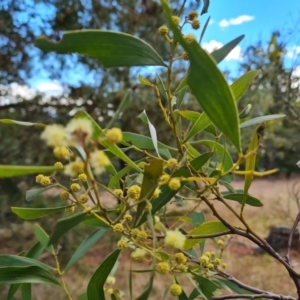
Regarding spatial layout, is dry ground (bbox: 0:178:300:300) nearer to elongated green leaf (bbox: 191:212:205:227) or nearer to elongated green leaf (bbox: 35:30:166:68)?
elongated green leaf (bbox: 191:212:205:227)

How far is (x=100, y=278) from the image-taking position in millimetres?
250

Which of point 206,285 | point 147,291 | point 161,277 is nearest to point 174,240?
point 147,291

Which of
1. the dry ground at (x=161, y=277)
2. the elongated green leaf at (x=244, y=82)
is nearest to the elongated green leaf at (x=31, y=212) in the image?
the elongated green leaf at (x=244, y=82)

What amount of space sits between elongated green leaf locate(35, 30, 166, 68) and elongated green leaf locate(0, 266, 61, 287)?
0.49ft

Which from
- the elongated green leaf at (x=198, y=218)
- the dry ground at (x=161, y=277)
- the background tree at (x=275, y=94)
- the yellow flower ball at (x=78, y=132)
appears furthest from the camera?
the dry ground at (x=161, y=277)

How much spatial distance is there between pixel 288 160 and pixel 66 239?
10.0 feet

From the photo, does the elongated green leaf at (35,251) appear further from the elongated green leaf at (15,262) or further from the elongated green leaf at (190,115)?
the elongated green leaf at (190,115)

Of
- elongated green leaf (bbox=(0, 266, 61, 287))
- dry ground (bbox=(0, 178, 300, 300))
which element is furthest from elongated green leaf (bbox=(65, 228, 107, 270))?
dry ground (bbox=(0, 178, 300, 300))

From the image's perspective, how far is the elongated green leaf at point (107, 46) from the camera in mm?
153

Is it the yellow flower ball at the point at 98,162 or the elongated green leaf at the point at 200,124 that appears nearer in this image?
the yellow flower ball at the point at 98,162

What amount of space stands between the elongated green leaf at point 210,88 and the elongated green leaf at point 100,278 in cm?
12

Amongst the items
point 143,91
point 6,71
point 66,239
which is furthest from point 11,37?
point 66,239

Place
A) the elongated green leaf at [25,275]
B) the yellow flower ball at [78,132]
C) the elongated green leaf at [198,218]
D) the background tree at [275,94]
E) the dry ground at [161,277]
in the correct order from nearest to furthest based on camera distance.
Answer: the yellow flower ball at [78,132]
the elongated green leaf at [25,275]
the elongated green leaf at [198,218]
the background tree at [275,94]
the dry ground at [161,277]

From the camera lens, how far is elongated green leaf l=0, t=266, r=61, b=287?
0.79ft
